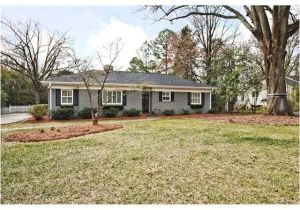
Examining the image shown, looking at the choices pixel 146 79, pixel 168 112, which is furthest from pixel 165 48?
pixel 168 112

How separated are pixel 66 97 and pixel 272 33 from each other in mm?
10525

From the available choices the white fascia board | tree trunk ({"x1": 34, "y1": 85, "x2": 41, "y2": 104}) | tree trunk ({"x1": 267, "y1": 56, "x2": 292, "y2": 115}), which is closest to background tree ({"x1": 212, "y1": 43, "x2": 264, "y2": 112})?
tree trunk ({"x1": 267, "y1": 56, "x2": 292, "y2": 115})

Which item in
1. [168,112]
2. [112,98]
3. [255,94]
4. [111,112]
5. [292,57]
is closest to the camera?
[255,94]

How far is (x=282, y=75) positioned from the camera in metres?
12.3

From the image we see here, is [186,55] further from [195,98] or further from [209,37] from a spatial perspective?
[195,98]

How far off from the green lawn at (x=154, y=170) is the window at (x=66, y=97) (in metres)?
9.49

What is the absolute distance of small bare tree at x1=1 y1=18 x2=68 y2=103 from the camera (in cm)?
2105

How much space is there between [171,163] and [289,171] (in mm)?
1789

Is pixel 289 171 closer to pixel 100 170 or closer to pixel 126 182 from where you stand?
pixel 126 182

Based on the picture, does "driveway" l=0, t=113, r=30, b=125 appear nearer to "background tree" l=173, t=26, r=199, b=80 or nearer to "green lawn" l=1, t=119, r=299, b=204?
"green lawn" l=1, t=119, r=299, b=204

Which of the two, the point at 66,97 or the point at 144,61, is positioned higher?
the point at 144,61

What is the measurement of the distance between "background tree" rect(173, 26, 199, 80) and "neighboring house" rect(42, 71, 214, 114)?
1.19m

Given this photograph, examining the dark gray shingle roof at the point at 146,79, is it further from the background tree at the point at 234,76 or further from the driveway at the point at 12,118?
the driveway at the point at 12,118

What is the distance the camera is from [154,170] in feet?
15.8
